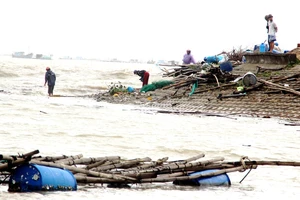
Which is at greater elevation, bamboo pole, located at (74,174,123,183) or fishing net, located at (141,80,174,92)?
bamboo pole, located at (74,174,123,183)

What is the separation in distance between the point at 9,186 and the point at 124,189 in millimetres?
1305

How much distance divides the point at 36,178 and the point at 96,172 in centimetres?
79

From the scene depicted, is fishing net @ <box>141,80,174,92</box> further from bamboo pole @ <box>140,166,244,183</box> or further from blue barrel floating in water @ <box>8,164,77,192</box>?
blue barrel floating in water @ <box>8,164,77,192</box>

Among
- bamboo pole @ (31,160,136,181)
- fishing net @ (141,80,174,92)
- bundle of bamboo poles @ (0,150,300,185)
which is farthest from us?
fishing net @ (141,80,174,92)

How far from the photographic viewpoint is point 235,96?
1933 cm

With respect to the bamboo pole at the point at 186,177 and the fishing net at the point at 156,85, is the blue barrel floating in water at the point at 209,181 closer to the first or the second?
the bamboo pole at the point at 186,177

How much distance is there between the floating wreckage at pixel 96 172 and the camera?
6.52 metres

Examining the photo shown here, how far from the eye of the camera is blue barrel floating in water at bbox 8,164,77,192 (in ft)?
21.3

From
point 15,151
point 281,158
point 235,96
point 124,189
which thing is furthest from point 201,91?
point 124,189

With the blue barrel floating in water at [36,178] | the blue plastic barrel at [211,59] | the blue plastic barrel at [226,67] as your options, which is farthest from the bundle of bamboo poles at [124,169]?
the blue plastic barrel at [226,67]

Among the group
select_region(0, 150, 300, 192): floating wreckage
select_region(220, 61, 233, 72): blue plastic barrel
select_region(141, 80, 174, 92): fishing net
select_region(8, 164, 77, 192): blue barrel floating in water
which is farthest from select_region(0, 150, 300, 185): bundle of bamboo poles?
select_region(141, 80, 174, 92): fishing net

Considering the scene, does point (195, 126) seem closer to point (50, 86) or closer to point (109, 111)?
point (109, 111)

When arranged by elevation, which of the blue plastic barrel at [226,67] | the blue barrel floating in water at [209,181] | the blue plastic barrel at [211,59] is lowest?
the blue barrel floating in water at [209,181]

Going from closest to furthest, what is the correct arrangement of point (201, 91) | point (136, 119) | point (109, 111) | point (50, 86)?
point (136, 119), point (109, 111), point (201, 91), point (50, 86)
